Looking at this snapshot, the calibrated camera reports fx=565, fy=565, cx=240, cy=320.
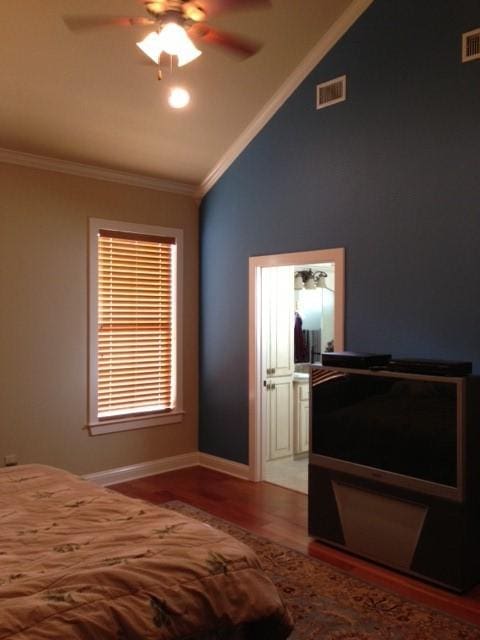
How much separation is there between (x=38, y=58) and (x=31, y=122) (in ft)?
2.02

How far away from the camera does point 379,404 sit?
135 inches

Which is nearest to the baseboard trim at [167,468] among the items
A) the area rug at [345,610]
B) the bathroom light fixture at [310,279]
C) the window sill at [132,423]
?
the window sill at [132,423]

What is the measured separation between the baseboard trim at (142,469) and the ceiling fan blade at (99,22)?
3.53 meters

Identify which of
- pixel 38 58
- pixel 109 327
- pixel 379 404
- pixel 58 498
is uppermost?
pixel 38 58

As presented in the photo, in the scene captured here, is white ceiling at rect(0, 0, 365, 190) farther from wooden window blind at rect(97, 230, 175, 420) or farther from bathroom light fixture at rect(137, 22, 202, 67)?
bathroom light fixture at rect(137, 22, 202, 67)

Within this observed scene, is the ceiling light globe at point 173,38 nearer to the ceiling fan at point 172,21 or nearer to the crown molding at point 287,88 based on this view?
the ceiling fan at point 172,21

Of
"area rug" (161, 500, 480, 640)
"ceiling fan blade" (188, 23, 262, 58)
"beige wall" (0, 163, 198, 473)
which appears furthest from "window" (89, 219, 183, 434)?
"ceiling fan blade" (188, 23, 262, 58)

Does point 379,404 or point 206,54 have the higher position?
point 206,54

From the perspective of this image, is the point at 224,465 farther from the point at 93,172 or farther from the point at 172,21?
the point at 172,21

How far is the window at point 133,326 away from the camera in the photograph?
4930 mm

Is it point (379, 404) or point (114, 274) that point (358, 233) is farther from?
point (114, 274)

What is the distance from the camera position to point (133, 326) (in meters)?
5.18

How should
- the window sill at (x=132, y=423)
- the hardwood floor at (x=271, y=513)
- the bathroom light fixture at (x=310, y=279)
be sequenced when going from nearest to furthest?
the hardwood floor at (x=271, y=513) < the window sill at (x=132, y=423) < the bathroom light fixture at (x=310, y=279)

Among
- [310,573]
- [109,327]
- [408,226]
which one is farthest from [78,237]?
[310,573]
